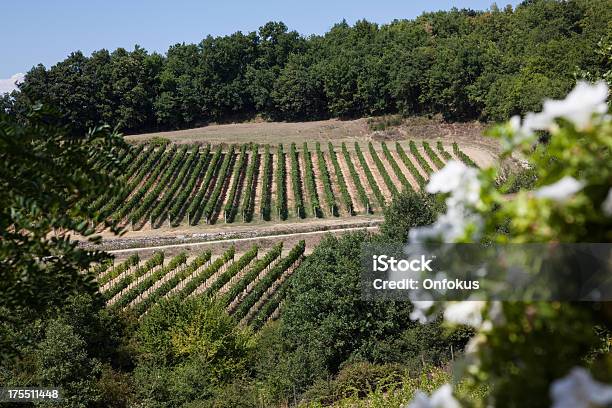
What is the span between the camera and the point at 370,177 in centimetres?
4097

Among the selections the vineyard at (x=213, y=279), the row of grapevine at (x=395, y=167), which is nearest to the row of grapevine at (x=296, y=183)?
the vineyard at (x=213, y=279)

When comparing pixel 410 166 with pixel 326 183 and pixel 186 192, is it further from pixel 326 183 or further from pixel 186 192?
pixel 186 192

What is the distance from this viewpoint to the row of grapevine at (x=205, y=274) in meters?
25.5

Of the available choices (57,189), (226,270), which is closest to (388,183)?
(226,270)

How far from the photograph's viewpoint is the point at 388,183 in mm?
39625

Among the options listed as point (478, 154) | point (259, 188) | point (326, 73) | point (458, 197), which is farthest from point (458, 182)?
point (326, 73)

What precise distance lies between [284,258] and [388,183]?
12352 millimetres

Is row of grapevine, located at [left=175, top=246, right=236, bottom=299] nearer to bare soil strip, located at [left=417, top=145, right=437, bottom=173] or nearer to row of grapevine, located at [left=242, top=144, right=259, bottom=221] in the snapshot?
row of grapevine, located at [left=242, top=144, right=259, bottom=221]

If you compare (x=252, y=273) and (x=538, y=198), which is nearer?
(x=538, y=198)

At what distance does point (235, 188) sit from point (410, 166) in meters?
11.9

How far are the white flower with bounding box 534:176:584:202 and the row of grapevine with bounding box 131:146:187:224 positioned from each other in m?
35.1

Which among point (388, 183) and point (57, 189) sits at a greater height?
point (57, 189)

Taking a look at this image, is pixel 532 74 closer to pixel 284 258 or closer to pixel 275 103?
pixel 275 103

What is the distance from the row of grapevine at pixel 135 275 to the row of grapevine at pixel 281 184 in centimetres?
883
